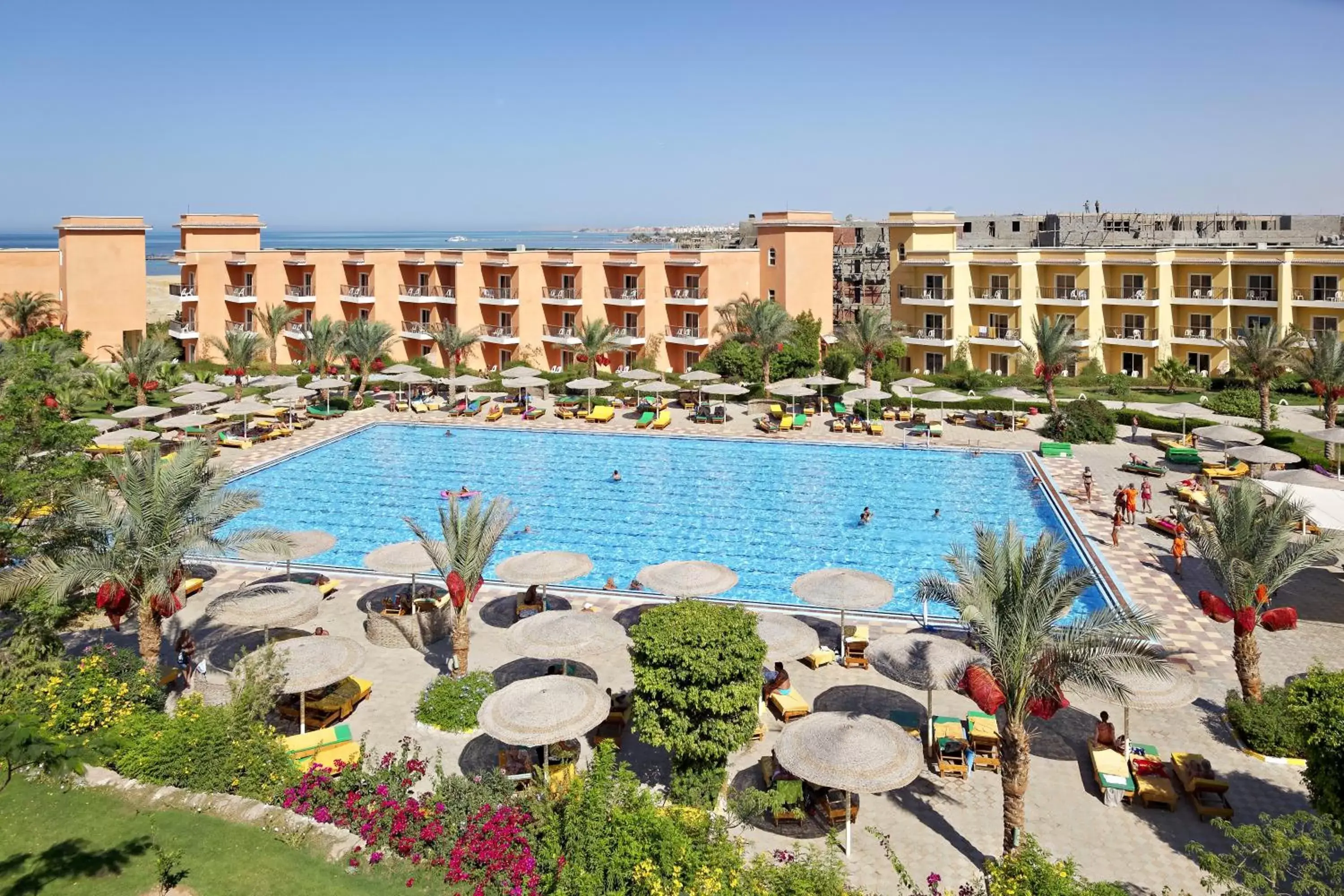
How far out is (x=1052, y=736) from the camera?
44.1 ft

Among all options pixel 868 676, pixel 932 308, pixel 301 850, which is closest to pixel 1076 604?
pixel 868 676

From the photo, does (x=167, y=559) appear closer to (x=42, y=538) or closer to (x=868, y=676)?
(x=42, y=538)

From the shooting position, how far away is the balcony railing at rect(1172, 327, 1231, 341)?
134 feet

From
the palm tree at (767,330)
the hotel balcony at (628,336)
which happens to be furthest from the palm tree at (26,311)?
the palm tree at (767,330)

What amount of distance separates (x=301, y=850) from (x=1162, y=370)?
38.9 m

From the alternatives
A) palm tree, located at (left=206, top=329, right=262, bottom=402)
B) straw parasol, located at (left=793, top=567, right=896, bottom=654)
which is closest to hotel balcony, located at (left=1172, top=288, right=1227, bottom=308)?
straw parasol, located at (left=793, top=567, right=896, bottom=654)

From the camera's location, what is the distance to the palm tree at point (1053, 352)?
32969 millimetres

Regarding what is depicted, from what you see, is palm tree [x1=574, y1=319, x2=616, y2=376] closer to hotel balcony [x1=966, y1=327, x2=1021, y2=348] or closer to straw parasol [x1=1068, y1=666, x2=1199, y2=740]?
hotel balcony [x1=966, y1=327, x2=1021, y2=348]

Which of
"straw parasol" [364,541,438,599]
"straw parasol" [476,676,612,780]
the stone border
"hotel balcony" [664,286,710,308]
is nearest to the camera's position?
"straw parasol" [476,676,612,780]

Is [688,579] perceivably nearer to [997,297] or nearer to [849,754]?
[849,754]

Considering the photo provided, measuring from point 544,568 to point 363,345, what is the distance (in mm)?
24008

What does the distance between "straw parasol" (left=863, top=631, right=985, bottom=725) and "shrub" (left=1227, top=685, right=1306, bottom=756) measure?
3.72 m

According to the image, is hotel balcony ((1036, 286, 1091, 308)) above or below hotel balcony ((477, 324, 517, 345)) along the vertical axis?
above

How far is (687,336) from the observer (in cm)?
4406
